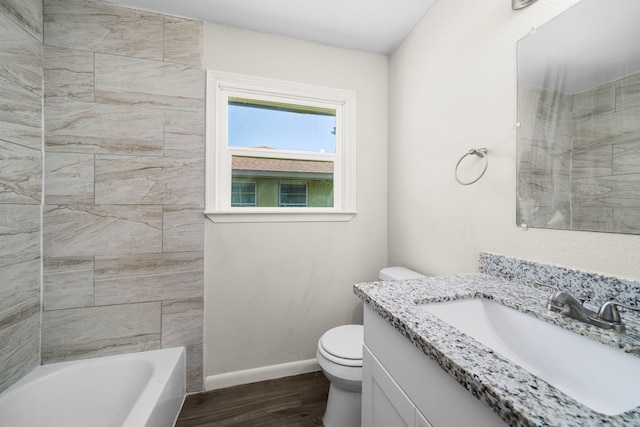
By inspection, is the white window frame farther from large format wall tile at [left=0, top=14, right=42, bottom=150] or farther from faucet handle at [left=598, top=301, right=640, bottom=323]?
faucet handle at [left=598, top=301, right=640, bottom=323]

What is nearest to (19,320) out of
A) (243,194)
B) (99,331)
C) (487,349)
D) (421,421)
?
(99,331)

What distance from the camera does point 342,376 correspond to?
1217 mm

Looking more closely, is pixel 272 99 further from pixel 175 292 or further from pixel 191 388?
pixel 191 388

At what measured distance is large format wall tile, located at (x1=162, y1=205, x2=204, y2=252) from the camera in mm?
1597

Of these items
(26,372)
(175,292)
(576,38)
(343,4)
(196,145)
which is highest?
(343,4)

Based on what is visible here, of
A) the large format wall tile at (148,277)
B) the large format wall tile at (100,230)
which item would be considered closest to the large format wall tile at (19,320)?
the large format wall tile at (100,230)

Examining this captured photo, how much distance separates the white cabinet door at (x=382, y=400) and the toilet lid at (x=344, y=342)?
36 centimetres

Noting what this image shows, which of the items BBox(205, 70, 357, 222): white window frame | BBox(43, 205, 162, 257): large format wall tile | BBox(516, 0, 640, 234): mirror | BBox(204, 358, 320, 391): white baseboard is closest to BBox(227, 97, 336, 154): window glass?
BBox(205, 70, 357, 222): white window frame

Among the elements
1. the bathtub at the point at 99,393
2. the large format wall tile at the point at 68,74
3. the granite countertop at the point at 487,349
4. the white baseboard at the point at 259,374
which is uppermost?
the large format wall tile at the point at 68,74

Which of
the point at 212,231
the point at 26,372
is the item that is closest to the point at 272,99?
the point at 212,231

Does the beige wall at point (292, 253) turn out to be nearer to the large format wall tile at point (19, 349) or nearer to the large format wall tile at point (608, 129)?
the large format wall tile at point (19, 349)

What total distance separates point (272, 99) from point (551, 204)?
169cm

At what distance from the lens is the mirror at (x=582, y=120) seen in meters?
0.73

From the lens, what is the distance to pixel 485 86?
3.88 ft
